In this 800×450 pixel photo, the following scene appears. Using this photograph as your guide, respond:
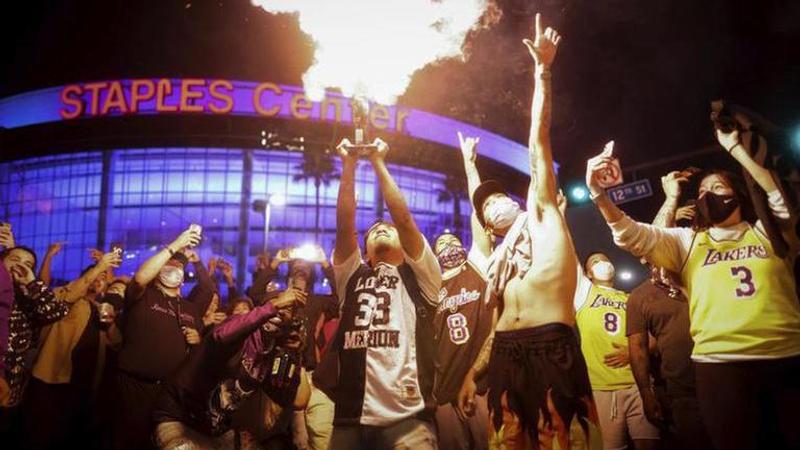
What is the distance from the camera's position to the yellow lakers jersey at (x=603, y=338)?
704 centimetres

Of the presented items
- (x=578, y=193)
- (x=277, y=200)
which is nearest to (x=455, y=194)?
(x=277, y=200)

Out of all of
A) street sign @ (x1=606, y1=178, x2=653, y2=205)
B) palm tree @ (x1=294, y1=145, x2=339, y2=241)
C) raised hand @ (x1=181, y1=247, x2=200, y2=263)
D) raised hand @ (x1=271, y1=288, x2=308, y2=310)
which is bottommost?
raised hand @ (x1=271, y1=288, x2=308, y2=310)

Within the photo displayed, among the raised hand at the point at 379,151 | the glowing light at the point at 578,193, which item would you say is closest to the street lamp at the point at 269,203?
the glowing light at the point at 578,193

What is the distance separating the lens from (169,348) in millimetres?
7172

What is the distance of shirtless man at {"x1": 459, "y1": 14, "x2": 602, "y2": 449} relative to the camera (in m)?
3.61

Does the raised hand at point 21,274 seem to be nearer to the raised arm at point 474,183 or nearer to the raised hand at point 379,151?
the raised hand at point 379,151

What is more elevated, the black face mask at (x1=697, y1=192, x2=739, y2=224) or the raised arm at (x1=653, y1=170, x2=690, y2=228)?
the raised arm at (x1=653, y1=170, x2=690, y2=228)

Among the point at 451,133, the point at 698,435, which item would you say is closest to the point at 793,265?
the point at 698,435

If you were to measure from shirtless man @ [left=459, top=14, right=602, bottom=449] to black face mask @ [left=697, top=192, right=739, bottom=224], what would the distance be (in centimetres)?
125

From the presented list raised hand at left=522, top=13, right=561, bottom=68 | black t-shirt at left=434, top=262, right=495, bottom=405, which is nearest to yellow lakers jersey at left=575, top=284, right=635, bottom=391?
black t-shirt at left=434, top=262, right=495, bottom=405

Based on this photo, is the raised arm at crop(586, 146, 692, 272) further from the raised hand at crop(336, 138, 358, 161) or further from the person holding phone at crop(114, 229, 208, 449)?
the person holding phone at crop(114, 229, 208, 449)

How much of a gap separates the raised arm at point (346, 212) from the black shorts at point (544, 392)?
5.01ft

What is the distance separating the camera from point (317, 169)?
1569 inches

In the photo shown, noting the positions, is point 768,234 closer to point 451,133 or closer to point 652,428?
point 652,428
